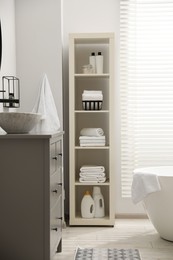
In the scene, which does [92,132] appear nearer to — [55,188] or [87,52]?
[87,52]

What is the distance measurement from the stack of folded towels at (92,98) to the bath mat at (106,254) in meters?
1.35

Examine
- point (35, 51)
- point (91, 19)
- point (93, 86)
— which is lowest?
point (93, 86)

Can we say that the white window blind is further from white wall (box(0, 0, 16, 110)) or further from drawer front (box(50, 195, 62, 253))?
drawer front (box(50, 195, 62, 253))

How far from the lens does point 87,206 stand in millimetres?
4281

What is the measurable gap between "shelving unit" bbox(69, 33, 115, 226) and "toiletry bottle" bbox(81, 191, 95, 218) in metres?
0.05

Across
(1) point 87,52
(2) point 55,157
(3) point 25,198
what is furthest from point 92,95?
(3) point 25,198

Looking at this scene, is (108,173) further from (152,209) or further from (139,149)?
(152,209)

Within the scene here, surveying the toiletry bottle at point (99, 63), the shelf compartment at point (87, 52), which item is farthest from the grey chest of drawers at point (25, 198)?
the shelf compartment at point (87, 52)

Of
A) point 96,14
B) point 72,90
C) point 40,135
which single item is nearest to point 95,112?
point 72,90

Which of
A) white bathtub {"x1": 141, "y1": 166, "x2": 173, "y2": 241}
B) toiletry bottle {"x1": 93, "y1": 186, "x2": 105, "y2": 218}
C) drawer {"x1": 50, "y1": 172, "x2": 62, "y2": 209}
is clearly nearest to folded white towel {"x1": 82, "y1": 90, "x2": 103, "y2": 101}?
toiletry bottle {"x1": 93, "y1": 186, "x2": 105, "y2": 218}

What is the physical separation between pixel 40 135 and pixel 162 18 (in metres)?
2.39

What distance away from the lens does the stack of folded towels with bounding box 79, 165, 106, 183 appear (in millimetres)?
4254

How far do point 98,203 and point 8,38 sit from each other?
1719 millimetres

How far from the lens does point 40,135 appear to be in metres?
2.65
